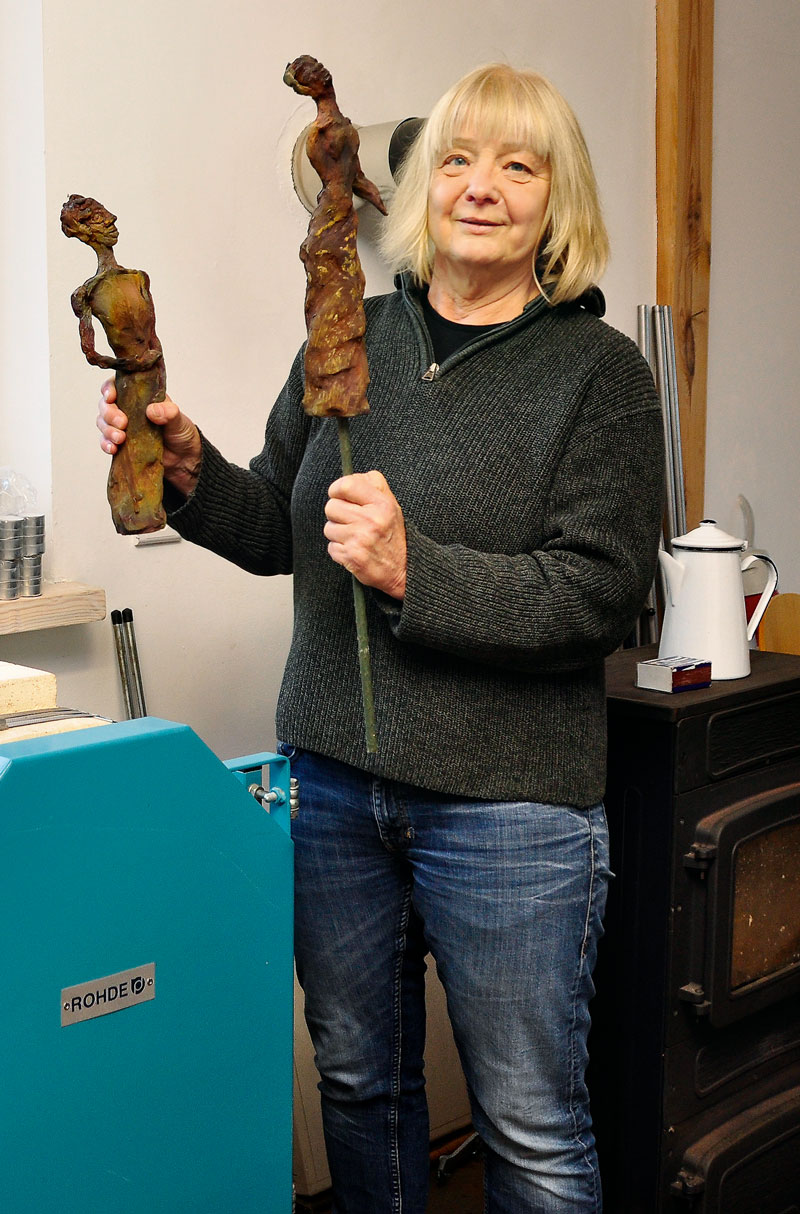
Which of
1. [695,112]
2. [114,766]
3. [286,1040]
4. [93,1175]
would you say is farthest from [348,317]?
[695,112]

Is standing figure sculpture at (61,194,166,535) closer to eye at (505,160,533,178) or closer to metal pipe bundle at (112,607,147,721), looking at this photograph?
eye at (505,160,533,178)

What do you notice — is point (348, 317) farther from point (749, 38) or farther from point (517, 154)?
point (749, 38)

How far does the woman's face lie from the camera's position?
1512 mm

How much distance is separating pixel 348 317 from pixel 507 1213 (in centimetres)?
109

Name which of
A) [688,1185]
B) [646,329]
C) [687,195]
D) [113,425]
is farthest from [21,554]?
[687,195]

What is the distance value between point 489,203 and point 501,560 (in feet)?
1.39

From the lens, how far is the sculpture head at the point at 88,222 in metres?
1.36

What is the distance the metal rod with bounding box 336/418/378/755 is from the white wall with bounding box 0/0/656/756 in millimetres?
756

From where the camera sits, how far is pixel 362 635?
54.7 inches

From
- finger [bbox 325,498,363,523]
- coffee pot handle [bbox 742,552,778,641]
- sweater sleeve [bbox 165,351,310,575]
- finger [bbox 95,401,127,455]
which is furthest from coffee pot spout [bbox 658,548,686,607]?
finger [bbox 95,401,127,455]

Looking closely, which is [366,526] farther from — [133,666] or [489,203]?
[133,666]

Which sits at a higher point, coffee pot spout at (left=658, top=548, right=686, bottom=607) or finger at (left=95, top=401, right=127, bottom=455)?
finger at (left=95, top=401, right=127, bottom=455)

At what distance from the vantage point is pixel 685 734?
76.6 inches

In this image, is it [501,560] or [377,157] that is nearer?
[501,560]
